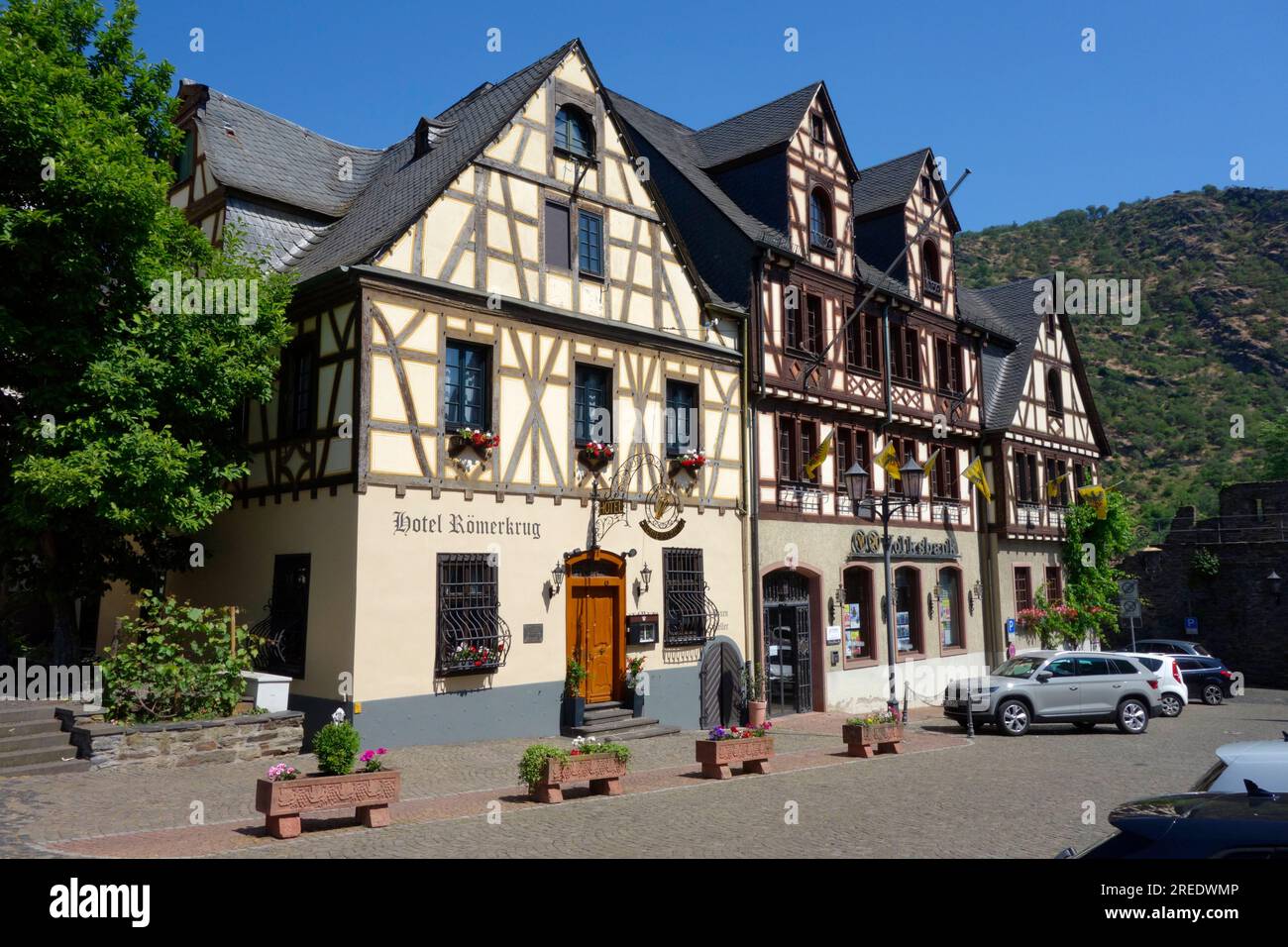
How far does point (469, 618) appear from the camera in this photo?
16.6 m

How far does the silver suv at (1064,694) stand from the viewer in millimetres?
20750

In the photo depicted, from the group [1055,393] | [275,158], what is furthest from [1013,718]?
[275,158]

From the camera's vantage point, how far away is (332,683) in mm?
15398

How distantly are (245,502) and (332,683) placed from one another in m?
4.88

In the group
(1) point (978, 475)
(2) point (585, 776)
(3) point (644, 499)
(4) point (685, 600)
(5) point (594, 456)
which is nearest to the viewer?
(2) point (585, 776)

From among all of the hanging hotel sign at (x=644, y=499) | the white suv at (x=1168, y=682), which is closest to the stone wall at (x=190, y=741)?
the hanging hotel sign at (x=644, y=499)

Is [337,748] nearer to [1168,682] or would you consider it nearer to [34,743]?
[34,743]

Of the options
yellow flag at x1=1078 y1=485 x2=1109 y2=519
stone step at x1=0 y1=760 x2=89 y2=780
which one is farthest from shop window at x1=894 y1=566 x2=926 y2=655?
stone step at x1=0 y1=760 x2=89 y2=780

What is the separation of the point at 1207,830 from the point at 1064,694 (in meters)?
17.8

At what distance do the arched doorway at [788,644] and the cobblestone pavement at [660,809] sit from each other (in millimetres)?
5375

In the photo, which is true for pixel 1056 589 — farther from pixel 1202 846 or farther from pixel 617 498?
pixel 1202 846
